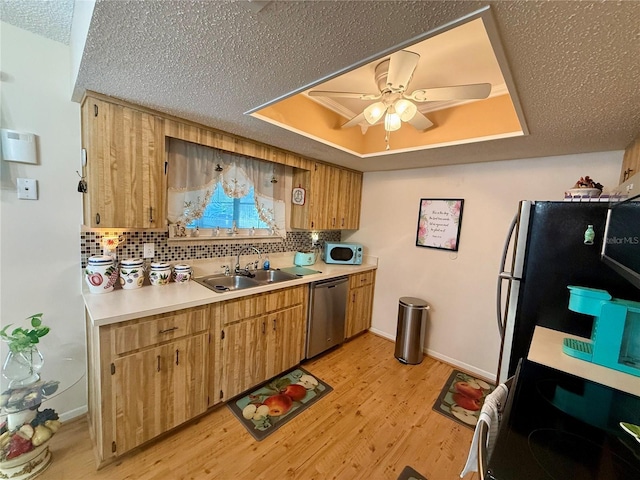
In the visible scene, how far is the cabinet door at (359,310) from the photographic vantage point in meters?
3.04

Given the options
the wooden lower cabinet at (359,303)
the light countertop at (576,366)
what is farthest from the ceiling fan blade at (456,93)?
the wooden lower cabinet at (359,303)

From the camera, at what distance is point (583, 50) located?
892 millimetres

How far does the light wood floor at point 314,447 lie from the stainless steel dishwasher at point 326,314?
1.64 ft

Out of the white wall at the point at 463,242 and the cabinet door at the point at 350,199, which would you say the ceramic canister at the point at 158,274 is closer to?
the cabinet door at the point at 350,199

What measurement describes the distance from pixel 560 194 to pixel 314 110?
2244 millimetres

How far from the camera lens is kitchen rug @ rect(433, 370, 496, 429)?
2029 millimetres

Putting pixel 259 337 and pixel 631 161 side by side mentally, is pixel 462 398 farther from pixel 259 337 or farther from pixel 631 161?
pixel 631 161

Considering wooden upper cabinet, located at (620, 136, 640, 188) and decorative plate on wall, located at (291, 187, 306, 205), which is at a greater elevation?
wooden upper cabinet, located at (620, 136, 640, 188)

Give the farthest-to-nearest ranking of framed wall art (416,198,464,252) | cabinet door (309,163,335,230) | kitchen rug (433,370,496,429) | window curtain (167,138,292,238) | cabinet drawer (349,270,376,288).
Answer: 1. cabinet drawer (349,270,376,288)
2. cabinet door (309,163,335,230)
3. framed wall art (416,198,464,252)
4. window curtain (167,138,292,238)
5. kitchen rug (433,370,496,429)

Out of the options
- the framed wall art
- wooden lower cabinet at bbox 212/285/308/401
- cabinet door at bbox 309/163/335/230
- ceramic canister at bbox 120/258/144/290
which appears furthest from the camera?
cabinet door at bbox 309/163/335/230

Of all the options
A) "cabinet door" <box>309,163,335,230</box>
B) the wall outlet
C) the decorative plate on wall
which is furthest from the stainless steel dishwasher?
the wall outlet

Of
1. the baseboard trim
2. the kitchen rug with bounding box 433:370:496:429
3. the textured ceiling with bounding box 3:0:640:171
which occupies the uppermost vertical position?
the textured ceiling with bounding box 3:0:640:171

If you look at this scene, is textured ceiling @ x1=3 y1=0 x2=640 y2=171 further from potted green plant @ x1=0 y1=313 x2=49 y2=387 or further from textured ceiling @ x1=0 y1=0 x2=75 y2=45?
potted green plant @ x1=0 y1=313 x2=49 y2=387

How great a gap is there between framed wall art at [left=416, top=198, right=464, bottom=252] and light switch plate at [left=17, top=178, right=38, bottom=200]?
127 inches
